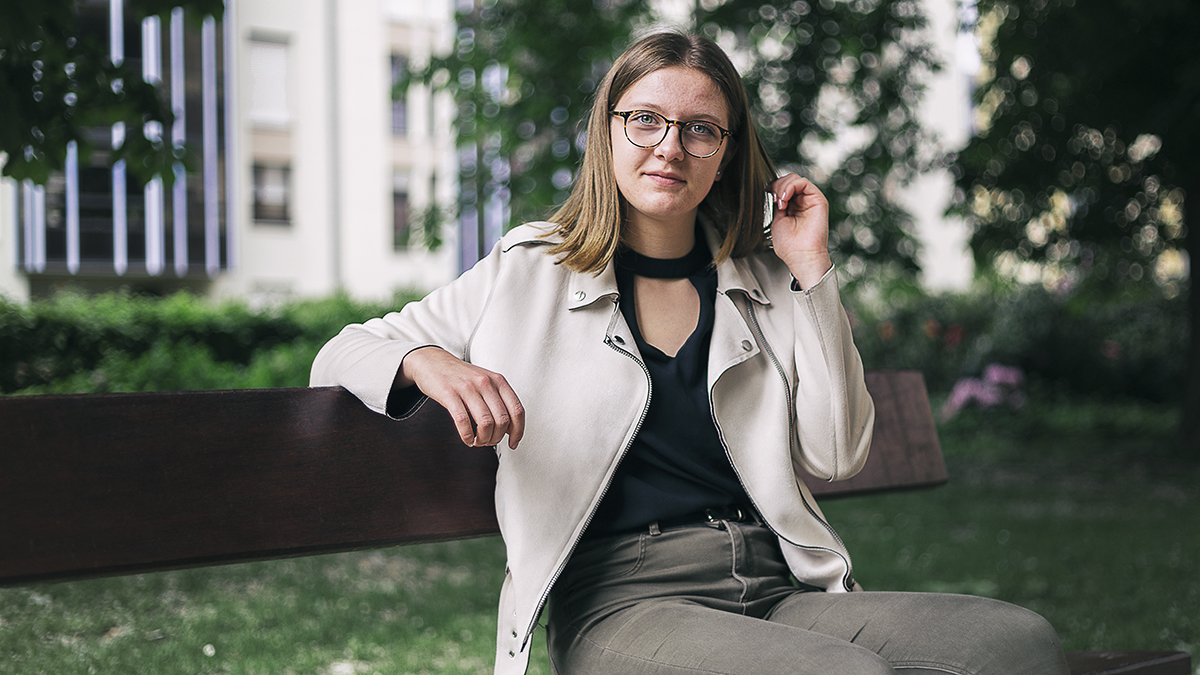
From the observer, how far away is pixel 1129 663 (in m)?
2.26

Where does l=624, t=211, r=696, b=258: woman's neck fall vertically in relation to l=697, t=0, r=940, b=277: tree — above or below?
below

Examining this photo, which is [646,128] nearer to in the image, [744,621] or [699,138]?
[699,138]

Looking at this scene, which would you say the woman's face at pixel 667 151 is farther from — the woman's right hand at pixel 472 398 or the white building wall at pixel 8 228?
the white building wall at pixel 8 228

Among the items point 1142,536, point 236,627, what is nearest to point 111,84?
point 236,627

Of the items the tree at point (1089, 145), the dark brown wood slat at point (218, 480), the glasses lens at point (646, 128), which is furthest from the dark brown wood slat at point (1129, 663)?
the tree at point (1089, 145)

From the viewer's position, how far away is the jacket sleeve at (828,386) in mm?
2057

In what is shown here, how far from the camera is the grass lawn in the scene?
3939mm

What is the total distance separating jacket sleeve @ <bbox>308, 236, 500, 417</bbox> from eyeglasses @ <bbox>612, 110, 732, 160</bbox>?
369 millimetres

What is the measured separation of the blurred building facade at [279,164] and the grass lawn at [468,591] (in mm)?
17752

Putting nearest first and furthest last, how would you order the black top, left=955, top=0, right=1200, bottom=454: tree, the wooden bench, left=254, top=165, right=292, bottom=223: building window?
the wooden bench, the black top, left=955, top=0, right=1200, bottom=454: tree, left=254, top=165, right=292, bottom=223: building window

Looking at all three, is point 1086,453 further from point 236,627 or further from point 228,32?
point 228,32

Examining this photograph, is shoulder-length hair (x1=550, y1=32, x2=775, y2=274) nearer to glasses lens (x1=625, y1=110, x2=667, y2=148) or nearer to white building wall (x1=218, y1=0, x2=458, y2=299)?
glasses lens (x1=625, y1=110, x2=667, y2=148)

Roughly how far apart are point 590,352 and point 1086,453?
32.2ft

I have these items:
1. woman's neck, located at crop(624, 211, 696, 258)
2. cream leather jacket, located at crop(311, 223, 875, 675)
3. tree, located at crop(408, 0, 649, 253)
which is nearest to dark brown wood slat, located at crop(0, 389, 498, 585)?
cream leather jacket, located at crop(311, 223, 875, 675)
